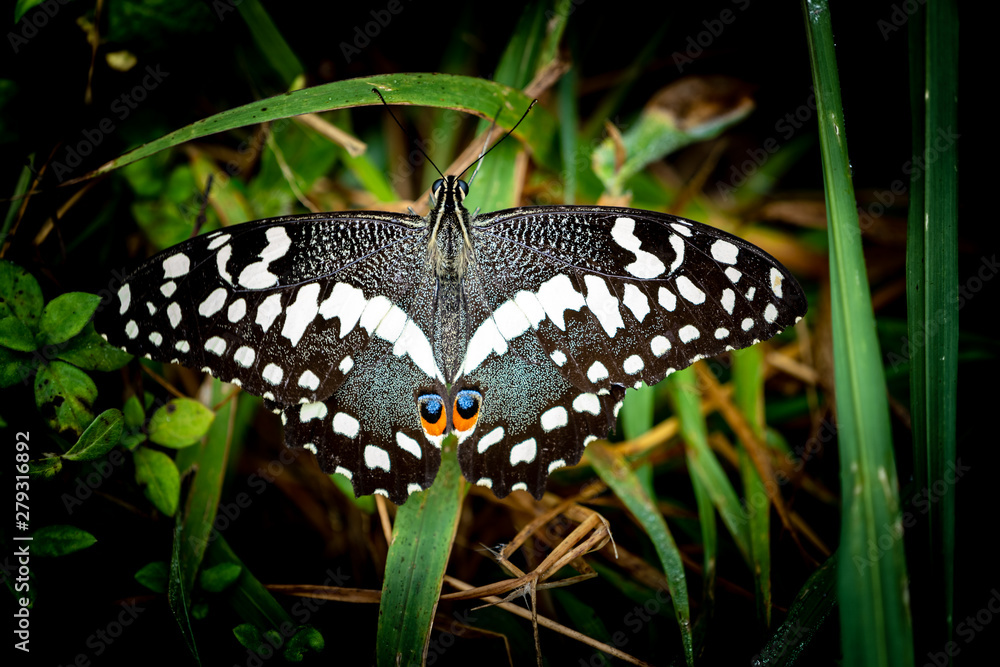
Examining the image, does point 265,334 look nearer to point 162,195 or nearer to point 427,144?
point 162,195

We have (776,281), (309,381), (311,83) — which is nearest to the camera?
(776,281)

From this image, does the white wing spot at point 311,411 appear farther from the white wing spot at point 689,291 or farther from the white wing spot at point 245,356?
the white wing spot at point 689,291

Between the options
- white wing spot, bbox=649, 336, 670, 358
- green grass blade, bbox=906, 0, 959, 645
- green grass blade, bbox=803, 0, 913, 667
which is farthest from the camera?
white wing spot, bbox=649, 336, 670, 358

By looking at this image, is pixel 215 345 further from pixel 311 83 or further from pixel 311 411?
pixel 311 83

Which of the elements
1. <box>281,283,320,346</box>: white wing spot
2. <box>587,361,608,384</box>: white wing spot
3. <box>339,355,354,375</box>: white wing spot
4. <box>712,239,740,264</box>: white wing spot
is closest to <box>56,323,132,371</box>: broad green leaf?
<box>281,283,320,346</box>: white wing spot

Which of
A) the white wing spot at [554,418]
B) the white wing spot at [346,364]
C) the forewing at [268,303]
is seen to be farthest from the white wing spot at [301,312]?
the white wing spot at [554,418]

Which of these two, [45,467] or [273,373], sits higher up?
[273,373]

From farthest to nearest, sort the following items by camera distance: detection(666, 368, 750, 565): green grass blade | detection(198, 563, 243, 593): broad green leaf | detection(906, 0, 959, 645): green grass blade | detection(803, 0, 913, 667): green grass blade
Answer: detection(666, 368, 750, 565): green grass blade → detection(198, 563, 243, 593): broad green leaf → detection(906, 0, 959, 645): green grass blade → detection(803, 0, 913, 667): green grass blade

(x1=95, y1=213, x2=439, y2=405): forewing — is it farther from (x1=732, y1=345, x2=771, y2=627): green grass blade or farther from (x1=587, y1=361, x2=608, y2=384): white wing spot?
(x1=732, y1=345, x2=771, y2=627): green grass blade

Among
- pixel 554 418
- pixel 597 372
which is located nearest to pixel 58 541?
pixel 554 418
